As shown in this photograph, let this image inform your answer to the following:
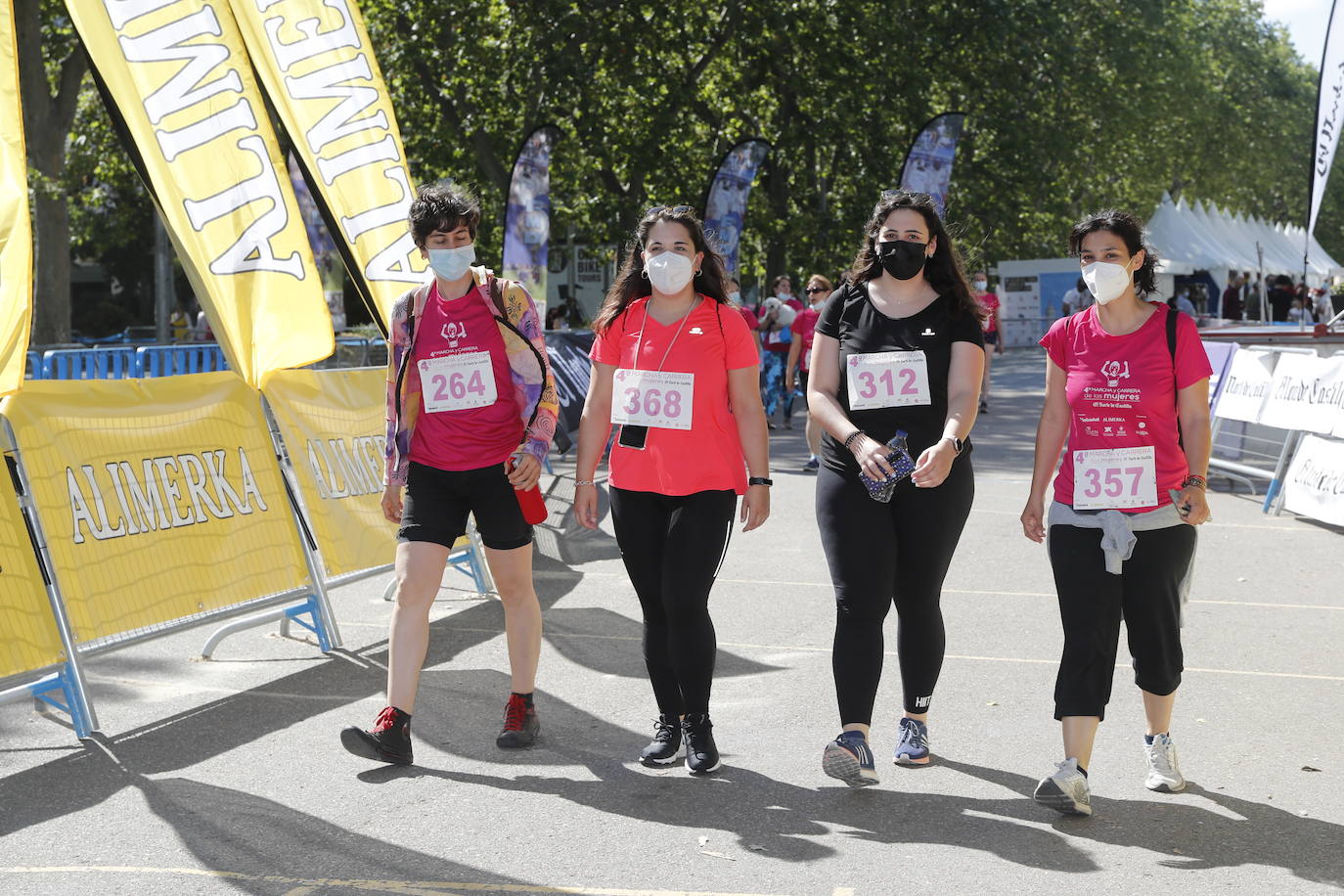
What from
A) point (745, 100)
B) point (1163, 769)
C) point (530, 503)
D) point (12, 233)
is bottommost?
point (1163, 769)

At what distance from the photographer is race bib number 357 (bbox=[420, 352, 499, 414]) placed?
16.7ft

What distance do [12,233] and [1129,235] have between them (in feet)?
13.0

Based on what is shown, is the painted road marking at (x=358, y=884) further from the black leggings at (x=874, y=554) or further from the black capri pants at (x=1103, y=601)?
the black capri pants at (x=1103, y=601)

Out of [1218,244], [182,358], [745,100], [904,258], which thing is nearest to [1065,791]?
[904,258]

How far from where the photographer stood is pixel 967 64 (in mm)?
33094

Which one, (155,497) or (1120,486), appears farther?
(155,497)

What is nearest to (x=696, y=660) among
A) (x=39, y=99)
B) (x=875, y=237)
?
(x=875, y=237)

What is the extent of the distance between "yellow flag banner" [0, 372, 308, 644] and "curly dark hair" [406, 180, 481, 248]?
5.34 ft

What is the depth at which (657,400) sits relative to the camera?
16.0 feet

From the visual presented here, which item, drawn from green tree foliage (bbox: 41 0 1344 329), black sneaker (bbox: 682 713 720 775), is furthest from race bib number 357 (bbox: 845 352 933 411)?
green tree foliage (bbox: 41 0 1344 329)

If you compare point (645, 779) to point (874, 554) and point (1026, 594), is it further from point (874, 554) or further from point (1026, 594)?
point (1026, 594)

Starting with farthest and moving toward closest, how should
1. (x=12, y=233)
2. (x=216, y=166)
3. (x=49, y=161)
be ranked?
(x=49, y=161)
(x=216, y=166)
(x=12, y=233)

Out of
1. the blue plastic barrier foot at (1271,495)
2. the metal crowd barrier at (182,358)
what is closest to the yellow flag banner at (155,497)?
the metal crowd barrier at (182,358)

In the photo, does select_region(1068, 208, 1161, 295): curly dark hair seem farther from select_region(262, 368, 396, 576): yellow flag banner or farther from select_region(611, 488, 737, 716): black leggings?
select_region(262, 368, 396, 576): yellow flag banner
